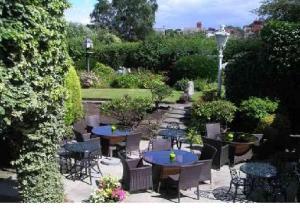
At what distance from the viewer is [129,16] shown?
6475cm

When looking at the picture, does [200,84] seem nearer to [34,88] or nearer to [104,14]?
[34,88]

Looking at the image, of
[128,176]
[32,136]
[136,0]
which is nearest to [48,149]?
[32,136]

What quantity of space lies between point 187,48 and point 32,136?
2295 centimetres

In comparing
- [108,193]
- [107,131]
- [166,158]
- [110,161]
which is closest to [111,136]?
[107,131]

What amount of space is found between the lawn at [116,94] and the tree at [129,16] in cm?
4037

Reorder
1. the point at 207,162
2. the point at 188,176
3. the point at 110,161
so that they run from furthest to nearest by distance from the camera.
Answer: the point at 110,161 < the point at 207,162 < the point at 188,176

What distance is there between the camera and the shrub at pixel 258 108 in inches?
587

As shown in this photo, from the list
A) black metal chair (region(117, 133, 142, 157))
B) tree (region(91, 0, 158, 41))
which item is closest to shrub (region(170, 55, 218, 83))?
black metal chair (region(117, 133, 142, 157))

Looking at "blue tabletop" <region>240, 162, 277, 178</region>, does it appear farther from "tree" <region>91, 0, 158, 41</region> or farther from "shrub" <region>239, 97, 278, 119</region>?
"tree" <region>91, 0, 158, 41</region>

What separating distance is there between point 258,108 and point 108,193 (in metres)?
8.37

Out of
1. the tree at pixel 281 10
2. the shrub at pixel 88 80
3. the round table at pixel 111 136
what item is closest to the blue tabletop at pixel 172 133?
the round table at pixel 111 136

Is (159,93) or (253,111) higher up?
(159,93)

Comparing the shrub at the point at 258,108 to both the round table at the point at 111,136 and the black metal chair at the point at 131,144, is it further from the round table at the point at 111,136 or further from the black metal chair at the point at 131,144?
the round table at the point at 111,136
